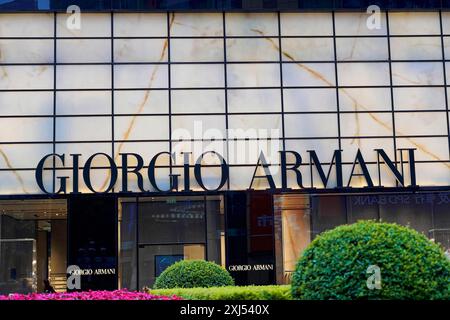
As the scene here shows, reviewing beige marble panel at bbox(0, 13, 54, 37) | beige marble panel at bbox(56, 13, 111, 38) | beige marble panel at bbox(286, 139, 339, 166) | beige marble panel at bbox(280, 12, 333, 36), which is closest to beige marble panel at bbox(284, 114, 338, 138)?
beige marble panel at bbox(286, 139, 339, 166)

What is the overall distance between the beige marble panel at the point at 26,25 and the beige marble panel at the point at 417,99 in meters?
12.0

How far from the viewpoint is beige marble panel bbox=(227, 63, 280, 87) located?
27.7 m

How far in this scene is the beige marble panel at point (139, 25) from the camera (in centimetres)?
2780

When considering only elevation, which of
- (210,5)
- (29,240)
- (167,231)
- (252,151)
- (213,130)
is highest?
(210,5)

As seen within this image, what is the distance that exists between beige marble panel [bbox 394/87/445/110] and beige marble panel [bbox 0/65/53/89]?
463 inches

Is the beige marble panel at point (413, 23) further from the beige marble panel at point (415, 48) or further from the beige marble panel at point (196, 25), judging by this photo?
the beige marble panel at point (196, 25)

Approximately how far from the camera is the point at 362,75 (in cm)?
2798

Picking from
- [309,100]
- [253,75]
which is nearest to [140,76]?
[253,75]

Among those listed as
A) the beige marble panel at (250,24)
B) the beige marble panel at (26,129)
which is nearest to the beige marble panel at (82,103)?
the beige marble panel at (26,129)

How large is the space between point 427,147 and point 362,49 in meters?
4.02

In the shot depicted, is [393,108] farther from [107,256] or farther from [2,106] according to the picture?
[2,106]

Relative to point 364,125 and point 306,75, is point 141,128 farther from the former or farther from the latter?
point 364,125

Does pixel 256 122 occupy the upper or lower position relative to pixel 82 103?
lower
